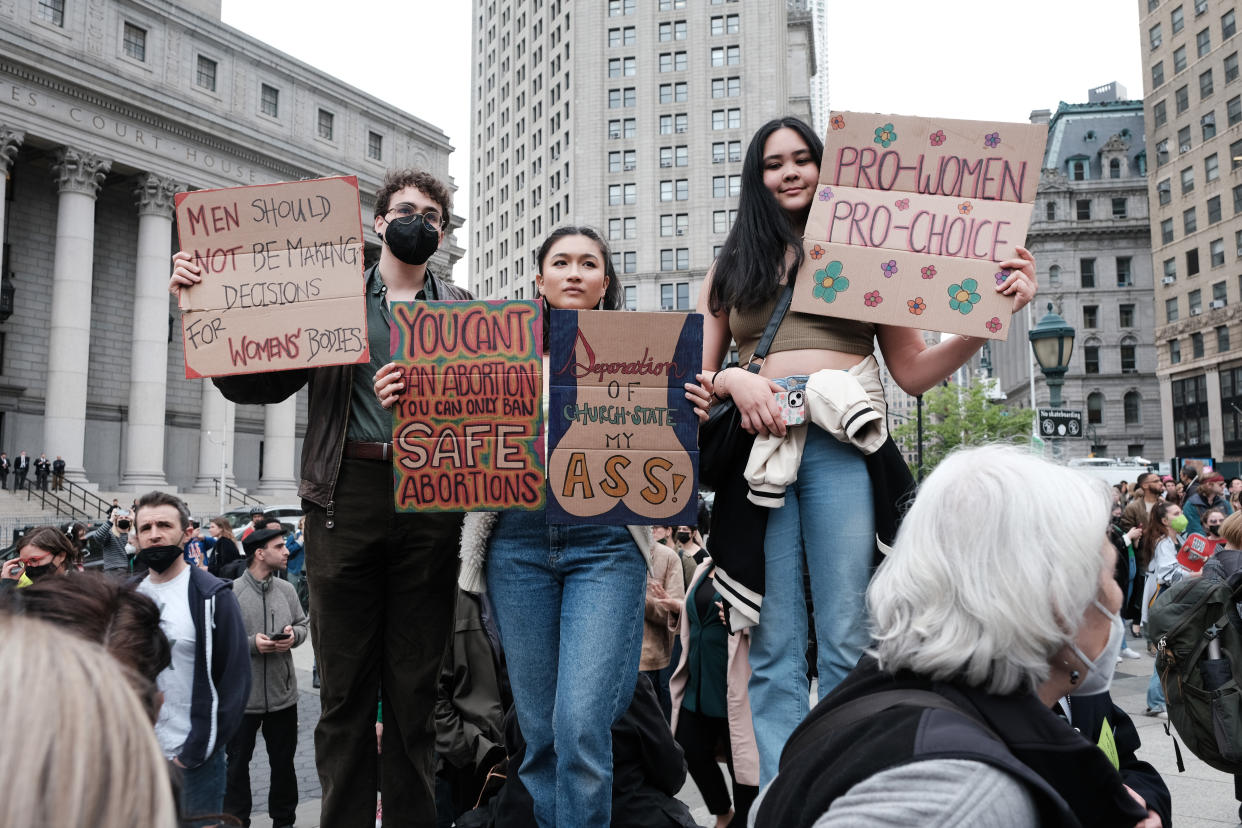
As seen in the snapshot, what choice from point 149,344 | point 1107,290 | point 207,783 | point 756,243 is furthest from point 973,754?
point 1107,290

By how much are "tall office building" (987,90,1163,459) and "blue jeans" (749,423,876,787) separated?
73.5 meters

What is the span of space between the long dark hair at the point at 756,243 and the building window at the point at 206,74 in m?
44.3

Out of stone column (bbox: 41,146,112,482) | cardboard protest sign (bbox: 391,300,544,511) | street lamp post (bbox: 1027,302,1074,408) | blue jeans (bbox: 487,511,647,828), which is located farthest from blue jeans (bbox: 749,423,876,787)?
stone column (bbox: 41,146,112,482)

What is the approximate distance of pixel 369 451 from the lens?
3.43 metres

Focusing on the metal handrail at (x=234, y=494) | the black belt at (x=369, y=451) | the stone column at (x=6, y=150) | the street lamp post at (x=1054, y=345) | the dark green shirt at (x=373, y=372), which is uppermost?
the stone column at (x=6, y=150)

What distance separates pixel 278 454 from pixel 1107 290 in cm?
6209

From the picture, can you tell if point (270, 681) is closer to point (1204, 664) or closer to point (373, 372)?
point (373, 372)

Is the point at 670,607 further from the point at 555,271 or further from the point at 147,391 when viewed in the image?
the point at 147,391

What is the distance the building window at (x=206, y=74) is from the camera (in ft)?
134

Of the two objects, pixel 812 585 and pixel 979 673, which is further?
pixel 812 585

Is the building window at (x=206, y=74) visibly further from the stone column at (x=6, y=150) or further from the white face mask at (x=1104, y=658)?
the white face mask at (x=1104, y=658)

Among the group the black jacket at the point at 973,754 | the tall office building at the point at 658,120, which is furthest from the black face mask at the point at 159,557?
the tall office building at the point at 658,120

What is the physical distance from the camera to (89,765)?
2.97 ft

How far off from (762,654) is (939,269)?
1.55m
